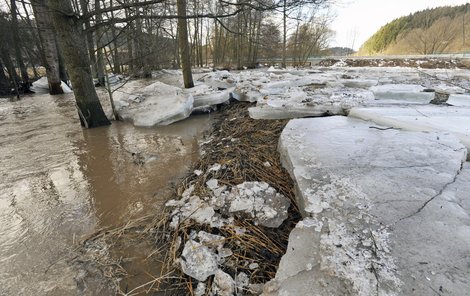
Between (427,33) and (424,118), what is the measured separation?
126 feet

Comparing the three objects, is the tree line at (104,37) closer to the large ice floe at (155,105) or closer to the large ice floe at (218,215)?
the large ice floe at (155,105)

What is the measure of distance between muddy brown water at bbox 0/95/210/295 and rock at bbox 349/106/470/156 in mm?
2178

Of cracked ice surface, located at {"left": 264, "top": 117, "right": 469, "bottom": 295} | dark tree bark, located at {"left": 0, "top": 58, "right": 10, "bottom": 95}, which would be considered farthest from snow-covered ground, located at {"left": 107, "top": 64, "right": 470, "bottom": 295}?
dark tree bark, located at {"left": 0, "top": 58, "right": 10, "bottom": 95}

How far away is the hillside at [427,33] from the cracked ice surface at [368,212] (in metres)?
34.7

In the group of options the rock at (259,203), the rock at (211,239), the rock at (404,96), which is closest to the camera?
the rock at (211,239)

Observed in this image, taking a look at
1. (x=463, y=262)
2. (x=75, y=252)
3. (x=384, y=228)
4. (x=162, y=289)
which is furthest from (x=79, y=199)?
(x=463, y=262)

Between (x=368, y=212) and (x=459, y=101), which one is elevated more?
(x=459, y=101)

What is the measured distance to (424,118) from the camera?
264cm

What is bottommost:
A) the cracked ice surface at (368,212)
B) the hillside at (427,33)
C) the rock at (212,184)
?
the rock at (212,184)

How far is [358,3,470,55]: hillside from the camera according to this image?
29.0 meters

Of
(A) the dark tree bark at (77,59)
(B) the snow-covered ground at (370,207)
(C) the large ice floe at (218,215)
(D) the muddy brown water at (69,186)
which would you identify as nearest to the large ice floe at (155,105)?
(D) the muddy brown water at (69,186)

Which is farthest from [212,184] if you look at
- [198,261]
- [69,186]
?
[69,186]

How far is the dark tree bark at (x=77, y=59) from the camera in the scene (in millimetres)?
3852

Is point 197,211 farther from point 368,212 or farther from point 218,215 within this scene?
point 368,212
